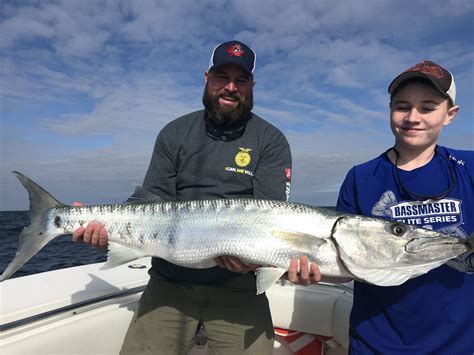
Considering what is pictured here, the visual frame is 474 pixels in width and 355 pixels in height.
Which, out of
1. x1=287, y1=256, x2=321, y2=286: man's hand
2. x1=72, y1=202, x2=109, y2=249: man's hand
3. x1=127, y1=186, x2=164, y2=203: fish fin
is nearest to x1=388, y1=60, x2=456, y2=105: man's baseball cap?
x1=287, y1=256, x2=321, y2=286: man's hand

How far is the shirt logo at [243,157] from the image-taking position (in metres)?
3.97

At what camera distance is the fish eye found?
3047mm

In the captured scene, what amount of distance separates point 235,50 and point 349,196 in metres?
2.08

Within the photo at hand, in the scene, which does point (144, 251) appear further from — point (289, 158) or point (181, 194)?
point (289, 158)

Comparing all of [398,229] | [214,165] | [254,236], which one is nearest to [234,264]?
[254,236]

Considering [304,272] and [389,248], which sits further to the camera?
[304,272]

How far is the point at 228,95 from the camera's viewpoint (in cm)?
412

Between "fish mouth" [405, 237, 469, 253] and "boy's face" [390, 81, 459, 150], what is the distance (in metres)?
0.79

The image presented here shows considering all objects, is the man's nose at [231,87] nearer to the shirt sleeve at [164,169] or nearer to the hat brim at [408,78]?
the shirt sleeve at [164,169]

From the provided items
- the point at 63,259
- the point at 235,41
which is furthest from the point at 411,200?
the point at 63,259

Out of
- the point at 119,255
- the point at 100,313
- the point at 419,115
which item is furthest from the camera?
the point at 100,313

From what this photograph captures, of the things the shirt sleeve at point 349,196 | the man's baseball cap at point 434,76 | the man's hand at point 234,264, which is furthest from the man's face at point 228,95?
the man's baseball cap at point 434,76

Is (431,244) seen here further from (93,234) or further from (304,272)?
(93,234)

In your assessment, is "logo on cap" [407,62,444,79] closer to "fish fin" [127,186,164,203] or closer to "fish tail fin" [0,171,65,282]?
"fish fin" [127,186,164,203]
